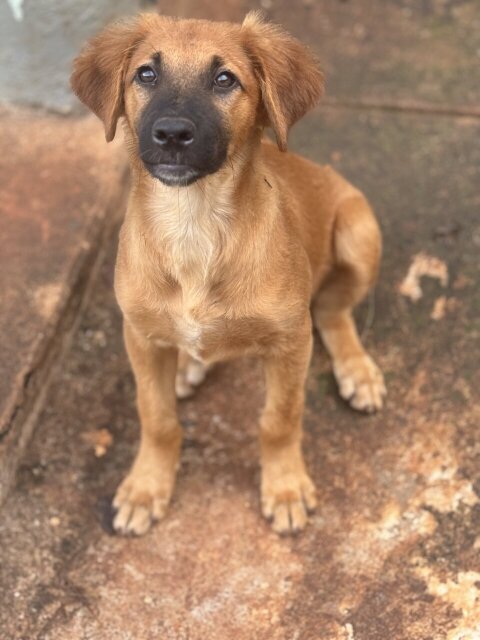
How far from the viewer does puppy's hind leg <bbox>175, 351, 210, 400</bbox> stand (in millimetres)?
4375

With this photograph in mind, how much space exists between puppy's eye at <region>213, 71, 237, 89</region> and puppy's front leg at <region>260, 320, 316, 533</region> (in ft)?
3.47

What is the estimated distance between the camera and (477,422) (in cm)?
416

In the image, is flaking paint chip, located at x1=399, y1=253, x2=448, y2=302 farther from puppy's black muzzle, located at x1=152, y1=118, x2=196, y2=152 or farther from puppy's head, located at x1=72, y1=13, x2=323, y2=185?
puppy's black muzzle, located at x1=152, y1=118, x2=196, y2=152

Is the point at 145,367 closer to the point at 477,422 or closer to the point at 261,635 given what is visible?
the point at 261,635

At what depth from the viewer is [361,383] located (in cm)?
432

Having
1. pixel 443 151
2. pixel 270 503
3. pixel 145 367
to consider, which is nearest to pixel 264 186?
pixel 145 367

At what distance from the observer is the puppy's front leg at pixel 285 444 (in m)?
3.63

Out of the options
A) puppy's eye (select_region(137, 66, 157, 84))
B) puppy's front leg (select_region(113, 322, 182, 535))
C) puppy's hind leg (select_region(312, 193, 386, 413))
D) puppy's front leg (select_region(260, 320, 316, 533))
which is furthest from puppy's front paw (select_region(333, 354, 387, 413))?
puppy's eye (select_region(137, 66, 157, 84))

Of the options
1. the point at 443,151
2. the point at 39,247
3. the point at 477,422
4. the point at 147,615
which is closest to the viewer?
the point at 147,615

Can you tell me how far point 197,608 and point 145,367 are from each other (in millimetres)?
1075

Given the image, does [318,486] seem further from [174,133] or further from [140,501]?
[174,133]

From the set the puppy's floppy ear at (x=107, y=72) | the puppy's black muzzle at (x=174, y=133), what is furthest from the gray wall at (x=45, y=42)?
the puppy's black muzzle at (x=174, y=133)

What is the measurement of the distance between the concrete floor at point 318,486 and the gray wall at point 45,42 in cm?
138

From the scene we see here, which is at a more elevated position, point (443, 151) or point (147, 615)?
point (443, 151)
